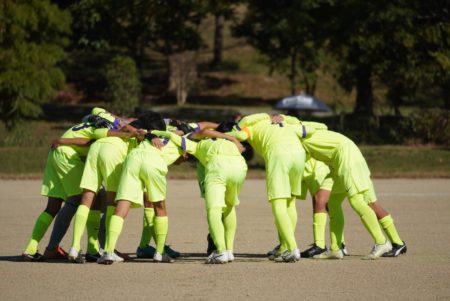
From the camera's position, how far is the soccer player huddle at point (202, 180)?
12.9m

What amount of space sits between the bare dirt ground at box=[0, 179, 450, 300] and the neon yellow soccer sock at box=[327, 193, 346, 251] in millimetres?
312

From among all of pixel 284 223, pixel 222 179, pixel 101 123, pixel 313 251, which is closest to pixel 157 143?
pixel 101 123

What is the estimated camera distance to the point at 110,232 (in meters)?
12.7

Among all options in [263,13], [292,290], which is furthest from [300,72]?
[292,290]

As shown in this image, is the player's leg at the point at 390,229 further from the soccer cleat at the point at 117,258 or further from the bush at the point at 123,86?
the bush at the point at 123,86

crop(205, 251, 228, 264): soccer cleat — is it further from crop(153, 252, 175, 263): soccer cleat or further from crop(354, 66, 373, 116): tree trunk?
crop(354, 66, 373, 116): tree trunk

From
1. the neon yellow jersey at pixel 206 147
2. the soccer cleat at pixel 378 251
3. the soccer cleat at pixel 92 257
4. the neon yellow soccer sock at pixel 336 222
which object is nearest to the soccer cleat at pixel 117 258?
the soccer cleat at pixel 92 257

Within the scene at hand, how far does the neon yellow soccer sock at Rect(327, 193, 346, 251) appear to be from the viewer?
1379cm

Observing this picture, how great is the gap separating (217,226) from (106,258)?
4.79 feet

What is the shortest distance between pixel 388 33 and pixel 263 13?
972 centimetres

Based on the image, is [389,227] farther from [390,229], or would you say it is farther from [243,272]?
[243,272]

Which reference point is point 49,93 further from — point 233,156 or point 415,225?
point 233,156

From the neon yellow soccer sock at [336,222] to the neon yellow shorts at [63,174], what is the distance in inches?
134

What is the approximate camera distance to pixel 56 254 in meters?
13.7
